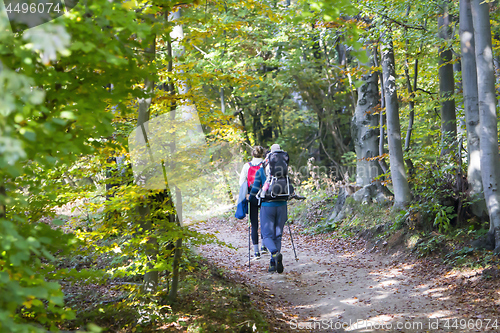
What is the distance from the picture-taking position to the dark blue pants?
21.0 feet

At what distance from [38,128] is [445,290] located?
5.34 metres

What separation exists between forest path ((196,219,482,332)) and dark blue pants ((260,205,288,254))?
2.03ft

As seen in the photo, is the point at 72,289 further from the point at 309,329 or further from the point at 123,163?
the point at 309,329

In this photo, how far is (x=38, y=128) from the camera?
1931 mm

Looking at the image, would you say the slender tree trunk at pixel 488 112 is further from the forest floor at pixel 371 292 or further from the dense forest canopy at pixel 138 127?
the forest floor at pixel 371 292

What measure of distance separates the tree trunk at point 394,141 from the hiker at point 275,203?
3.21 metres

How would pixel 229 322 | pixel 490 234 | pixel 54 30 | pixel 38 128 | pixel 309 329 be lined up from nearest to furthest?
pixel 54 30, pixel 38 128, pixel 229 322, pixel 309 329, pixel 490 234

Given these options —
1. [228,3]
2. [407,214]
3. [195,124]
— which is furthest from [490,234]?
[228,3]

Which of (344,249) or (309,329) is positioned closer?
(309,329)

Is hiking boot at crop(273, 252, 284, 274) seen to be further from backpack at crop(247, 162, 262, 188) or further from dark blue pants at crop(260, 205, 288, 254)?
backpack at crop(247, 162, 262, 188)

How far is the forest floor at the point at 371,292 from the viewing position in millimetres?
4270

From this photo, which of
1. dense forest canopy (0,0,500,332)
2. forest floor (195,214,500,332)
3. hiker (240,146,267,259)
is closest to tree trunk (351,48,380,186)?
dense forest canopy (0,0,500,332)

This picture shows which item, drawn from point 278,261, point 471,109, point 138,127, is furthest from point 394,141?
point 138,127

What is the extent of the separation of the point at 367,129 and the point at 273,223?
5.57 metres
